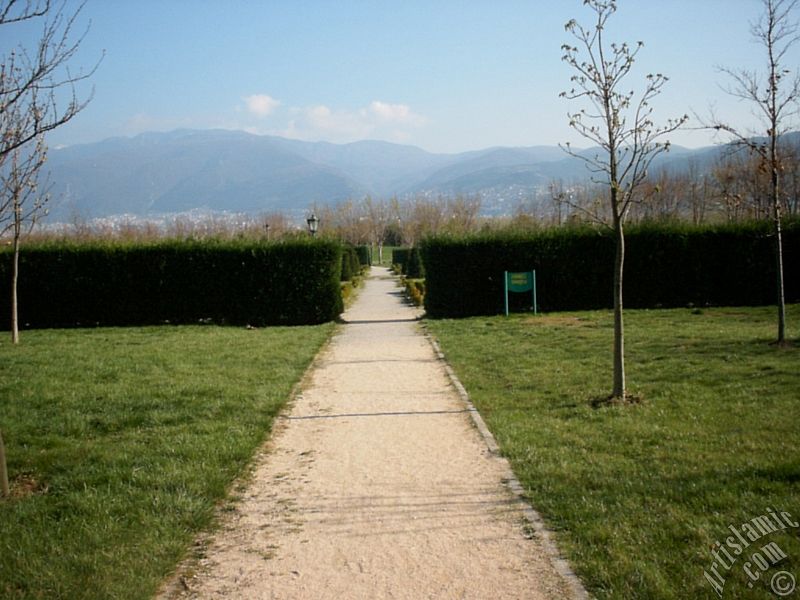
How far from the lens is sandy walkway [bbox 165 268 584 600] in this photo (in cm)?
383

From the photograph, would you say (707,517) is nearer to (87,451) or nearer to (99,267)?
(87,451)

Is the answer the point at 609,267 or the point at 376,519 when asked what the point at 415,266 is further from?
the point at 376,519

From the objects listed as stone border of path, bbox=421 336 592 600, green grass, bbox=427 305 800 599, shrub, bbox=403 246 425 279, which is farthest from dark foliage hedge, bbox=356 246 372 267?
stone border of path, bbox=421 336 592 600

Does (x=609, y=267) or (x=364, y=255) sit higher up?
(x=364, y=255)

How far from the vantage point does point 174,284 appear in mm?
20844

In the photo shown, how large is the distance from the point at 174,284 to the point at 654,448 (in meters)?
17.5

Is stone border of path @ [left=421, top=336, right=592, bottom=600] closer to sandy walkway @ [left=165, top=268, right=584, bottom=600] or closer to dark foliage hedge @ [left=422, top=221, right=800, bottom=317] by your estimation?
sandy walkway @ [left=165, top=268, right=584, bottom=600]

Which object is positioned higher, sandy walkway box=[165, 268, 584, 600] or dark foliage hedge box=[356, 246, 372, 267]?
dark foliage hedge box=[356, 246, 372, 267]

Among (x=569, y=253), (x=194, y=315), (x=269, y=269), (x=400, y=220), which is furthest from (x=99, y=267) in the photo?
(x=400, y=220)

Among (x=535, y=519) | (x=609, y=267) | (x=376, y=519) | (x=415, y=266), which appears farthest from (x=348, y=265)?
(x=535, y=519)

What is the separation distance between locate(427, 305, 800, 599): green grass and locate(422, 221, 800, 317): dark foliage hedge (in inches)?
314

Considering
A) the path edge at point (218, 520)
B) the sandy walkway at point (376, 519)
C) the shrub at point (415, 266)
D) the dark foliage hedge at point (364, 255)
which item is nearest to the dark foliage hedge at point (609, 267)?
the path edge at point (218, 520)

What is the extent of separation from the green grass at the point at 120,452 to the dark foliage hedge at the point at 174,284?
285 inches

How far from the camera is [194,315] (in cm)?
2075
